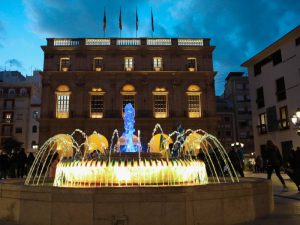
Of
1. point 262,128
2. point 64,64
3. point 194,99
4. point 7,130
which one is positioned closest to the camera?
point 262,128

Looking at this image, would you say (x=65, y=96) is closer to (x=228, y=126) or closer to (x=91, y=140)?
(x=91, y=140)

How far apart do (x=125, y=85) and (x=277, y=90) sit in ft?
57.2

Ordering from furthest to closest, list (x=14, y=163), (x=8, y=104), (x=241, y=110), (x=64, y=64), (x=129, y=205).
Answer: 1. (x=241, y=110)
2. (x=8, y=104)
3. (x=64, y=64)
4. (x=14, y=163)
5. (x=129, y=205)

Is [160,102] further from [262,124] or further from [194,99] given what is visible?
[262,124]

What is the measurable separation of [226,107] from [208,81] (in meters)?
21.2

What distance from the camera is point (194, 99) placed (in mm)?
37438

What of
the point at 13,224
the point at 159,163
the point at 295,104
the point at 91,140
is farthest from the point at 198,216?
the point at 91,140

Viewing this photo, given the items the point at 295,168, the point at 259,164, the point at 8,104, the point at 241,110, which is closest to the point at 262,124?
the point at 259,164

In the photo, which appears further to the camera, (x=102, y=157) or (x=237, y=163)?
(x=237, y=163)

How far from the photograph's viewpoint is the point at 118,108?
120 ft

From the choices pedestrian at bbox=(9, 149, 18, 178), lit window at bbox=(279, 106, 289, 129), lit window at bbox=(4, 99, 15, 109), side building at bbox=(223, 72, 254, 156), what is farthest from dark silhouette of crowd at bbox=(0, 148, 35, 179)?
side building at bbox=(223, 72, 254, 156)

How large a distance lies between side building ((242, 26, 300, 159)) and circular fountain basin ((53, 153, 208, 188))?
64.1 feet

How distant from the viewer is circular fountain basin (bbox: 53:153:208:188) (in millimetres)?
7941

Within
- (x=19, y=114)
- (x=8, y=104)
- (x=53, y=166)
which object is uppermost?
(x=8, y=104)
